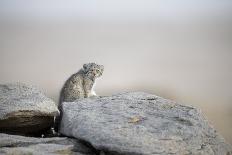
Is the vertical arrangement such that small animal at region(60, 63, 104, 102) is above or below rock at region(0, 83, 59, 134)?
above

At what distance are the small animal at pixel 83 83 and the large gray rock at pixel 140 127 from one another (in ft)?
3.32

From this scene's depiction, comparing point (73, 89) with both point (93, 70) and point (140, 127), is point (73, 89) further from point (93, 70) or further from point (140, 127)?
point (140, 127)

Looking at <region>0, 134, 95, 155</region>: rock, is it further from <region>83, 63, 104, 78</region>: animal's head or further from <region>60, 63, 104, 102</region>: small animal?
<region>83, 63, 104, 78</region>: animal's head

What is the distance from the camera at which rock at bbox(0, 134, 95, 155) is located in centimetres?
374

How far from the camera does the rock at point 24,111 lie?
177 inches

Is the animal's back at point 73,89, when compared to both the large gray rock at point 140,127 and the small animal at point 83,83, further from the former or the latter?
the large gray rock at point 140,127

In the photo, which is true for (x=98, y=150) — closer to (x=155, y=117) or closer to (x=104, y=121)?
(x=104, y=121)

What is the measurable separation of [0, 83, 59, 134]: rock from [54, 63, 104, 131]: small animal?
945 mm

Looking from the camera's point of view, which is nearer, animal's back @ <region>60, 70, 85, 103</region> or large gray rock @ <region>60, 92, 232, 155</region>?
large gray rock @ <region>60, 92, 232, 155</region>

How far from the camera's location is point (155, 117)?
4.55 m

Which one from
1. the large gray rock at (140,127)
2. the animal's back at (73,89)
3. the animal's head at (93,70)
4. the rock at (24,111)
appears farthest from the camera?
the animal's head at (93,70)

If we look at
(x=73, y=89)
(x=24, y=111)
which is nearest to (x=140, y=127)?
(x=24, y=111)

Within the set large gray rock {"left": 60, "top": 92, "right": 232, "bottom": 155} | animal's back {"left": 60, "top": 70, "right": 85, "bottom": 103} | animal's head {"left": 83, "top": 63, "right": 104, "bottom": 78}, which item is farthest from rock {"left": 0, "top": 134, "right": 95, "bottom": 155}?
animal's head {"left": 83, "top": 63, "right": 104, "bottom": 78}

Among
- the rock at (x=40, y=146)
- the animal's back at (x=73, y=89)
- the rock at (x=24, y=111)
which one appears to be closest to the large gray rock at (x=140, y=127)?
the rock at (x=40, y=146)
